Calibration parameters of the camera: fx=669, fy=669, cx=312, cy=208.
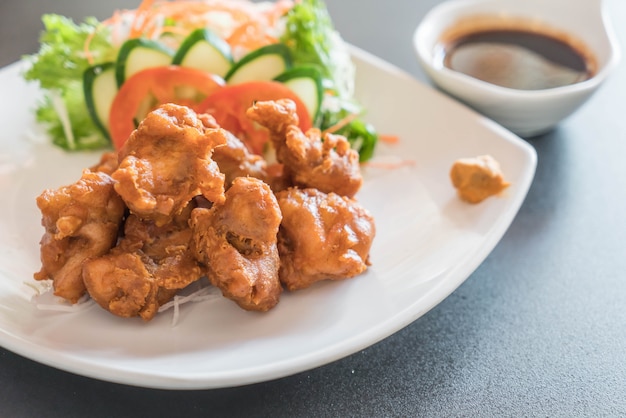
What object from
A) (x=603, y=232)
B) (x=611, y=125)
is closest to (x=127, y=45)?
(x=603, y=232)

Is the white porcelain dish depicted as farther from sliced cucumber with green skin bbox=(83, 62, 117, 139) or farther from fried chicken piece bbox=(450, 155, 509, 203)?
sliced cucumber with green skin bbox=(83, 62, 117, 139)

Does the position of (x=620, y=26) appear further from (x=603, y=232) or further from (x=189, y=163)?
(x=189, y=163)

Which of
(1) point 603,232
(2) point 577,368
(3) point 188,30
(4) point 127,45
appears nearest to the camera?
(2) point 577,368

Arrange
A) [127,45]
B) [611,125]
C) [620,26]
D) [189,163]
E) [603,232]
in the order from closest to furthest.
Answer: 1. [189,163]
2. [603,232]
3. [127,45]
4. [611,125]
5. [620,26]

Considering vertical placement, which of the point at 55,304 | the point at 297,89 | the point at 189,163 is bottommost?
the point at 55,304

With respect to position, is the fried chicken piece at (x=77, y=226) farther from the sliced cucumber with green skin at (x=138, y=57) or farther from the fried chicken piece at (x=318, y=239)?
the sliced cucumber with green skin at (x=138, y=57)

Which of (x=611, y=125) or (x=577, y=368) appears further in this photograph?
(x=611, y=125)

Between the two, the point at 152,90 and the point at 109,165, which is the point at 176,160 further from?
the point at 152,90

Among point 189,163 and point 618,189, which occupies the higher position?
point 189,163
